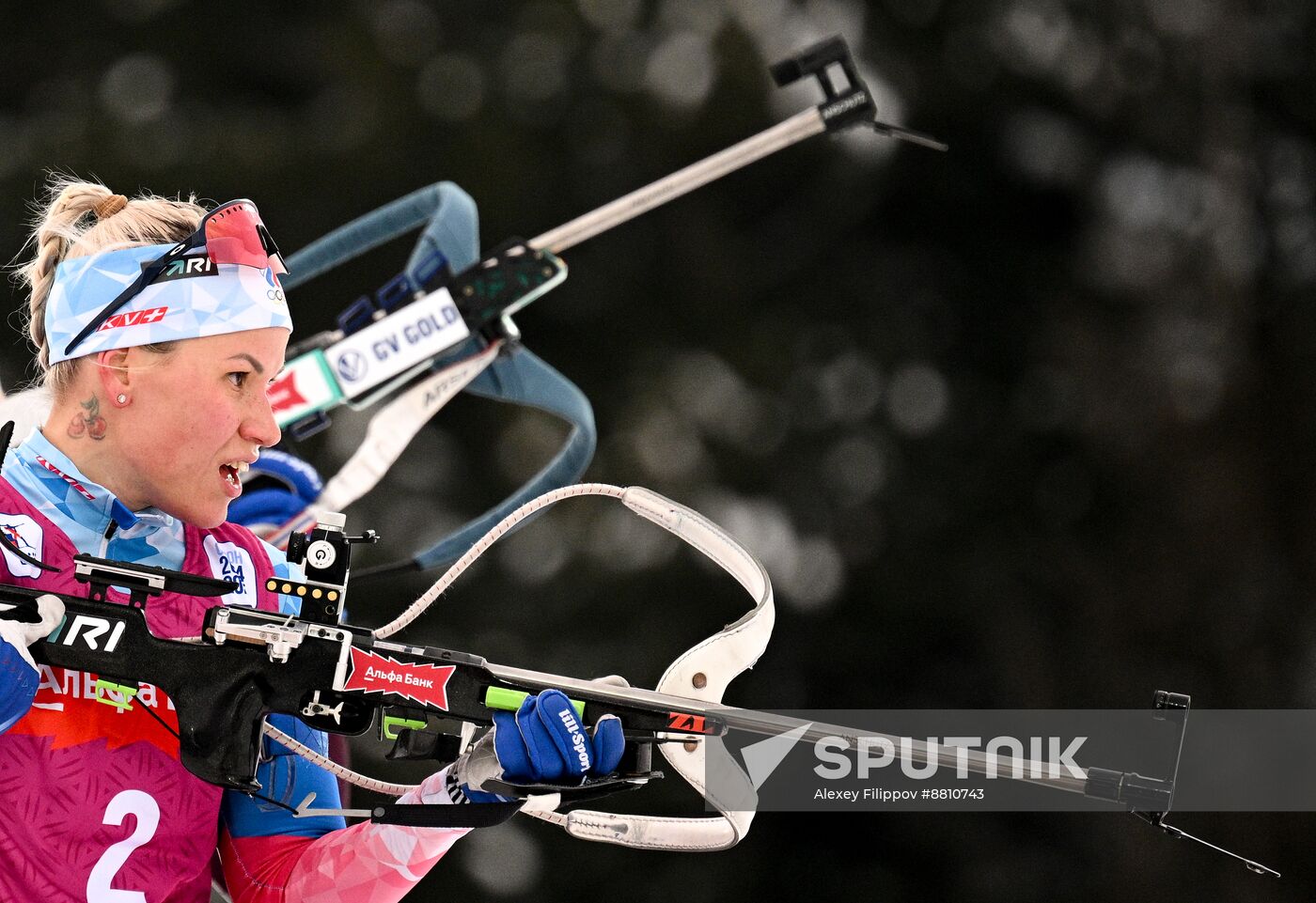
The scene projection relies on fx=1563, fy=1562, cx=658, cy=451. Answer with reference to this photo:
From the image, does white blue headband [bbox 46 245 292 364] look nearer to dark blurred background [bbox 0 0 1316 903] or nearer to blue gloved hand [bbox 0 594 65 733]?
blue gloved hand [bbox 0 594 65 733]

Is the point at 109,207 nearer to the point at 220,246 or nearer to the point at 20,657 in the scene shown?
the point at 220,246

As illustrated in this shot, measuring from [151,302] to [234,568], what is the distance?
12.4 inches

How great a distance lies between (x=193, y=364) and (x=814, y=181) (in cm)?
552

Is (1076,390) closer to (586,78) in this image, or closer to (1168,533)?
(1168,533)

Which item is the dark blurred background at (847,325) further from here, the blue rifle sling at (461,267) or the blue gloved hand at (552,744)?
the blue gloved hand at (552,744)

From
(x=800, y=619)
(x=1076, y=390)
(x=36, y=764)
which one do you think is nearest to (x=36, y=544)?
(x=36, y=764)

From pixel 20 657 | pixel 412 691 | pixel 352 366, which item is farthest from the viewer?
pixel 352 366

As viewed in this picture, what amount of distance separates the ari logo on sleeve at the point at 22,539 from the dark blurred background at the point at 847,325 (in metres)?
4.20

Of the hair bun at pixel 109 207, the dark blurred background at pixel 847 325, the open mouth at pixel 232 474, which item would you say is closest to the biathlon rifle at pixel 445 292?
the hair bun at pixel 109 207

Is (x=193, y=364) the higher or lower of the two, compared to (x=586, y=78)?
lower

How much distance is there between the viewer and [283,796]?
5.67ft

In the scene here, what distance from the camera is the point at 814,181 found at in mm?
6895

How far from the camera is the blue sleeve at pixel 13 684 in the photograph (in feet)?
4.74

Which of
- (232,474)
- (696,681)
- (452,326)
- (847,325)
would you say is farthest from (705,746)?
(847,325)
